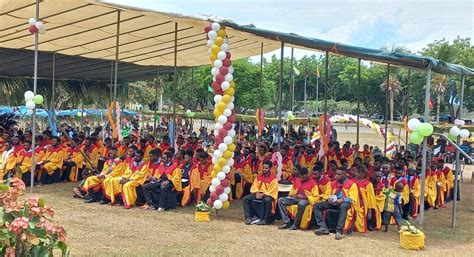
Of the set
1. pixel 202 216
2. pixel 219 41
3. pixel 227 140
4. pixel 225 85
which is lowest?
pixel 202 216

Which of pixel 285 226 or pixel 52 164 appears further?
pixel 52 164

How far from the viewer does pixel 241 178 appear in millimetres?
12594

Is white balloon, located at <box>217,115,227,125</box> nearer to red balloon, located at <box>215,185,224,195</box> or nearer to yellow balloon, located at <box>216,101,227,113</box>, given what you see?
yellow balloon, located at <box>216,101,227,113</box>

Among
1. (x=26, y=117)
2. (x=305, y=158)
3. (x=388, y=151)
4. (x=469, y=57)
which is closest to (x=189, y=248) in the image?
(x=305, y=158)

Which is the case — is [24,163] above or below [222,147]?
below

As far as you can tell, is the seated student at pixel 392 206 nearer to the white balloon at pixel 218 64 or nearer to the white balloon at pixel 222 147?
the white balloon at pixel 222 147

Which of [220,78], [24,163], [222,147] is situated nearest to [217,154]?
[222,147]

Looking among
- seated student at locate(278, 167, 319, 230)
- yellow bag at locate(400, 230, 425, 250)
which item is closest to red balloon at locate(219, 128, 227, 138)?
seated student at locate(278, 167, 319, 230)

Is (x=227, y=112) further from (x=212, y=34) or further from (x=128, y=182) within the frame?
(x=128, y=182)

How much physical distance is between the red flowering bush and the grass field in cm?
342

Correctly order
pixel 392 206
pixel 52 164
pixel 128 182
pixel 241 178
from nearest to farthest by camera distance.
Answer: pixel 392 206
pixel 128 182
pixel 241 178
pixel 52 164

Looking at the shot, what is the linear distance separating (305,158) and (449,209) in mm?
3659

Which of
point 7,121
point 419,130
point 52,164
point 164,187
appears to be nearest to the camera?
point 419,130

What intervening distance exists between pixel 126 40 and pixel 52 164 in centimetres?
409
